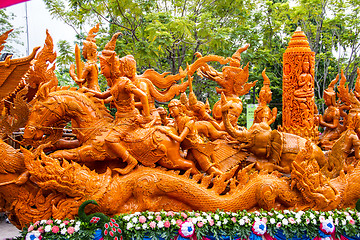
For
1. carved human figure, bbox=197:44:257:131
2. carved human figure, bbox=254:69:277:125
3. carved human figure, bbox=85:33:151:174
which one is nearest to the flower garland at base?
carved human figure, bbox=85:33:151:174

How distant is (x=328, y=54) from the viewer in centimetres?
1034

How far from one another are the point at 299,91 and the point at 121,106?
3115 millimetres

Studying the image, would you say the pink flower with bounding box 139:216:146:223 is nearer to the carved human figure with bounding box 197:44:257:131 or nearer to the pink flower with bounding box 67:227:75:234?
the pink flower with bounding box 67:227:75:234

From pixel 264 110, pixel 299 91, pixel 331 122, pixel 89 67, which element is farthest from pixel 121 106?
pixel 331 122

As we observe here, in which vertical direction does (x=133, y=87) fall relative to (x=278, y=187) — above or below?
above

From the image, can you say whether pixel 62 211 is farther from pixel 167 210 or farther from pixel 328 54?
pixel 328 54

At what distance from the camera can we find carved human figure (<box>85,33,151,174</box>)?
402cm

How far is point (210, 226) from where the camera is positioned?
376 cm

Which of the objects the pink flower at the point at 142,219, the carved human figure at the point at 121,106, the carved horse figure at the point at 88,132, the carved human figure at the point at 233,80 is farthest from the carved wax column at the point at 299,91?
the pink flower at the point at 142,219

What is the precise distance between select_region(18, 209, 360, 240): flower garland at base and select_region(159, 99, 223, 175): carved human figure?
0.68 meters

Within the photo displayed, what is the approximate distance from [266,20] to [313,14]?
130cm

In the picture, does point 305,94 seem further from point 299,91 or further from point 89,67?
point 89,67

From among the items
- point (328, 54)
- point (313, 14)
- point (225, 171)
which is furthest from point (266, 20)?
point (225, 171)

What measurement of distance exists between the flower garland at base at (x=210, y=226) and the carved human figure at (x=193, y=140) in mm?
675
